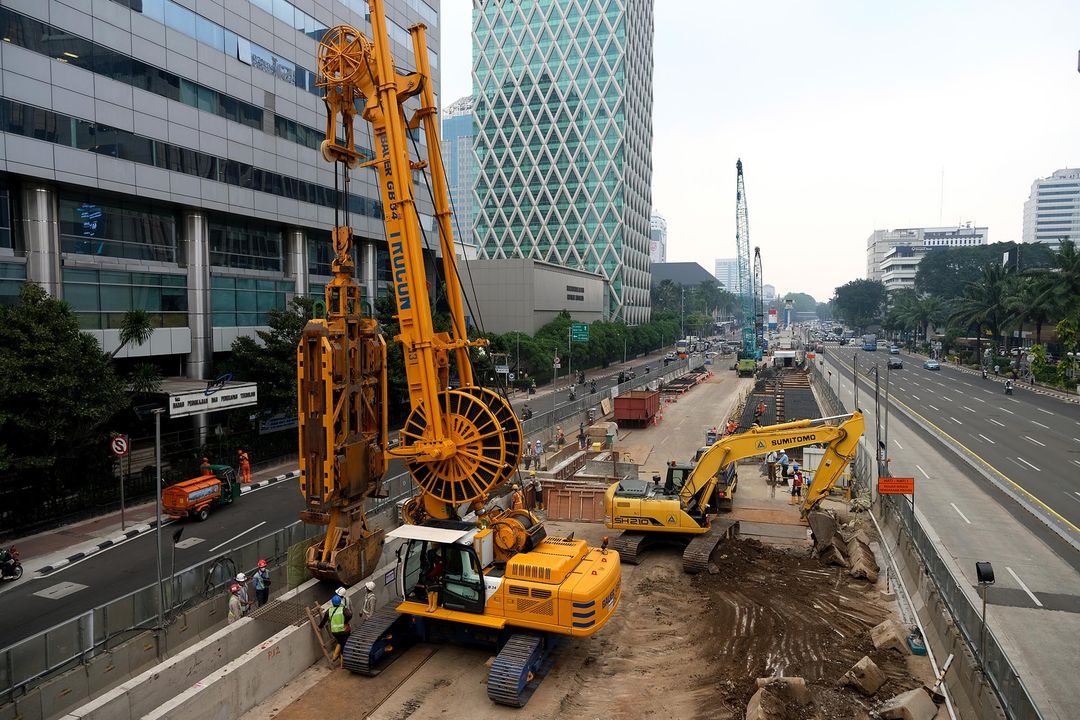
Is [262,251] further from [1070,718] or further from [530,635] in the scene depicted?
[1070,718]

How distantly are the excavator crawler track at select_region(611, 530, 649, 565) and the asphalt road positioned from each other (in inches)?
671

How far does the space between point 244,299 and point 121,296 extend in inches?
295

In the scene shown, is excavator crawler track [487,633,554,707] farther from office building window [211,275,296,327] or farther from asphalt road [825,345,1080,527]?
office building window [211,275,296,327]

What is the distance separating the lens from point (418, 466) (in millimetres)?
17281

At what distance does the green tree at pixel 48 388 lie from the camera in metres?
21.3

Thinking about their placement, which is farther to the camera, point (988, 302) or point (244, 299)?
point (988, 302)

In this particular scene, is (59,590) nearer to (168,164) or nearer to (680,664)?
(680,664)

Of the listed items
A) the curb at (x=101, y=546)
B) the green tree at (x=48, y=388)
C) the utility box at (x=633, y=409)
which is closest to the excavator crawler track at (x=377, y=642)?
the curb at (x=101, y=546)

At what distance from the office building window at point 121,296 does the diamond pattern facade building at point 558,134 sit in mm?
87601

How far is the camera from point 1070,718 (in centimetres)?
1245


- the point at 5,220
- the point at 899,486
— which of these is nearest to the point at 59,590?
the point at 5,220

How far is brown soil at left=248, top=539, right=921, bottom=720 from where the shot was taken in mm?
11844

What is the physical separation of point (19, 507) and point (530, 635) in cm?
2088

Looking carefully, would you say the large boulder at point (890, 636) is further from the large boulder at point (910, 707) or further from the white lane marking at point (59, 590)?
the white lane marking at point (59, 590)
